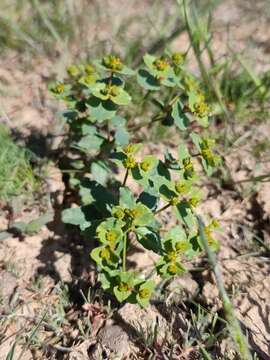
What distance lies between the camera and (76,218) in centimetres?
179

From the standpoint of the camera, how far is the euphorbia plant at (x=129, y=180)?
1.56 m

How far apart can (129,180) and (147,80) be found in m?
0.53

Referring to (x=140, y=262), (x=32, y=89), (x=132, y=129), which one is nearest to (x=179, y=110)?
(x=132, y=129)

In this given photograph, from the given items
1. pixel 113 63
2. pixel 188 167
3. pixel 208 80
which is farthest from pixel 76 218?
pixel 208 80

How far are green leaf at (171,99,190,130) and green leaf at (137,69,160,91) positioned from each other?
0.11 m

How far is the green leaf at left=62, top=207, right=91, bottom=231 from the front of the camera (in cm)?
177

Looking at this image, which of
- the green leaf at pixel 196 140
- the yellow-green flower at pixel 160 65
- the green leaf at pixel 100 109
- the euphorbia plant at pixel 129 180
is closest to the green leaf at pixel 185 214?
the euphorbia plant at pixel 129 180

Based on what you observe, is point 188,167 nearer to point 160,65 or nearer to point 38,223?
point 160,65

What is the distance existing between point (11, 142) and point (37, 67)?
2.15 feet

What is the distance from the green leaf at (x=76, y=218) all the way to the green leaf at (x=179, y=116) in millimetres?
495

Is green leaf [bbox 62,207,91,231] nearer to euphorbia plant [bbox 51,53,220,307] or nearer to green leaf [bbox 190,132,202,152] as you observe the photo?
euphorbia plant [bbox 51,53,220,307]

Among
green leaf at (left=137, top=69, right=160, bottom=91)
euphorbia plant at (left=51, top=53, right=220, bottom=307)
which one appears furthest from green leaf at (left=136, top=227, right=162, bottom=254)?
green leaf at (left=137, top=69, right=160, bottom=91)

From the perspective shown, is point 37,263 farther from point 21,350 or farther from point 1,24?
point 1,24

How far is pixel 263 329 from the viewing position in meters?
1.76
